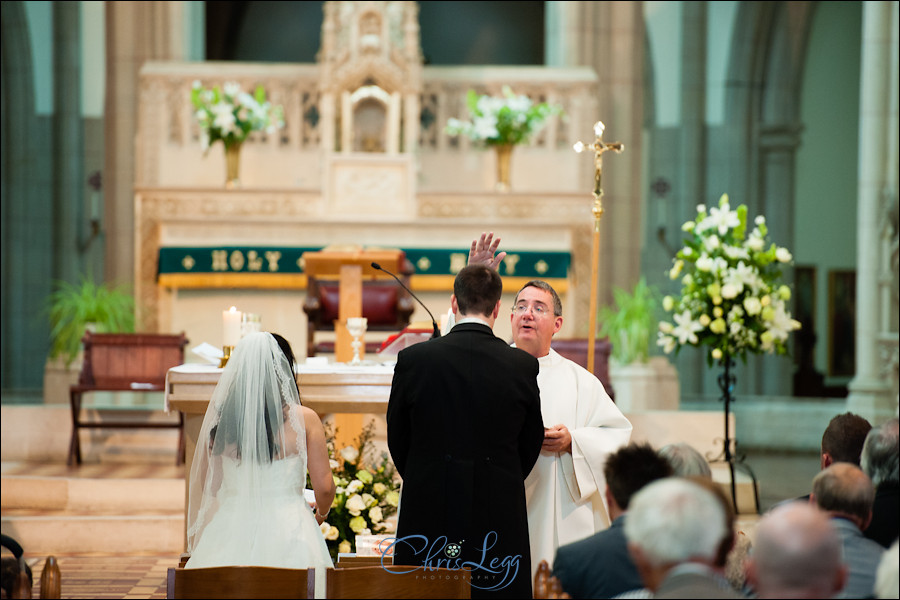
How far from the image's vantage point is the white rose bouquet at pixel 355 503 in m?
5.44

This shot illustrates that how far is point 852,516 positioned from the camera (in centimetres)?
310

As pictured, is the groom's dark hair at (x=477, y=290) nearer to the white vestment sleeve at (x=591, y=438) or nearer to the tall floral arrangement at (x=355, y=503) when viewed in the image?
the white vestment sleeve at (x=591, y=438)

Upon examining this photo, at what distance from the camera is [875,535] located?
349cm

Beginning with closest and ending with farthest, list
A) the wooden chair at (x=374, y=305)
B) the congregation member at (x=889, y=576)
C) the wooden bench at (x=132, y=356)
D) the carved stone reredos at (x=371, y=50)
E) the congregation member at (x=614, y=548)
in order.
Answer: the congregation member at (x=889, y=576) < the congregation member at (x=614, y=548) < the wooden bench at (x=132, y=356) < the wooden chair at (x=374, y=305) < the carved stone reredos at (x=371, y=50)

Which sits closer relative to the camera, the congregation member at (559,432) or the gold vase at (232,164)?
the congregation member at (559,432)

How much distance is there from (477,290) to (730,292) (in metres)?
4.09

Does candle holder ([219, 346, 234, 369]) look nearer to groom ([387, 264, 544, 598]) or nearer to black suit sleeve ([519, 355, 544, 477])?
groom ([387, 264, 544, 598])

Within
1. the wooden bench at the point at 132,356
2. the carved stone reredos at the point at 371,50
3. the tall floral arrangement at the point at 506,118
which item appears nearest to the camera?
the wooden bench at the point at 132,356

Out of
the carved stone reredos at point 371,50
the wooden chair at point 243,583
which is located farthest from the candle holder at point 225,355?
the carved stone reredos at point 371,50

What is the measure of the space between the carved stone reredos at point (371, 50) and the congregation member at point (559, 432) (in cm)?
717

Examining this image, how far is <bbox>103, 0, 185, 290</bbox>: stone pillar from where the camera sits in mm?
12234

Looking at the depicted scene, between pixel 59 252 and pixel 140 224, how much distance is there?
347cm

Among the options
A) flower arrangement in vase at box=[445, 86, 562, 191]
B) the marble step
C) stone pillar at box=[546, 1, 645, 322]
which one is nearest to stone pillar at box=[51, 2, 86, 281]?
flower arrangement in vase at box=[445, 86, 562, 191]

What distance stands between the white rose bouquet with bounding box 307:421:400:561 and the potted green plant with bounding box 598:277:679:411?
15.3ft
